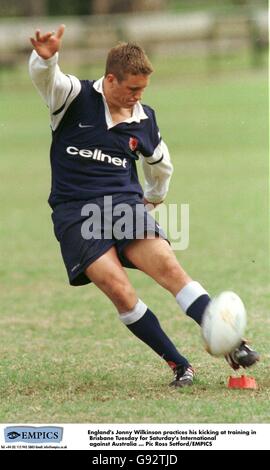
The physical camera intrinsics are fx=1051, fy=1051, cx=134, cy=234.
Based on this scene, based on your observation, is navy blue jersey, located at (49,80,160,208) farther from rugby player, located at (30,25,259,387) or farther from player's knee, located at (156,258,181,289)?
player's knee, located at (156,258,181,289)

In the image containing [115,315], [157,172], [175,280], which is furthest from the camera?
[115,315]

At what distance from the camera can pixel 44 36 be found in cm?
495

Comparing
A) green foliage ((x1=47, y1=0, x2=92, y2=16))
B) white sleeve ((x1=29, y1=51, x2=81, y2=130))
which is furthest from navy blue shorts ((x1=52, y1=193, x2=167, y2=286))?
green foliage ((x1=47, y1=0, x2=92, y2=16))

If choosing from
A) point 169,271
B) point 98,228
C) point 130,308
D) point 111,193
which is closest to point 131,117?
point 111,193

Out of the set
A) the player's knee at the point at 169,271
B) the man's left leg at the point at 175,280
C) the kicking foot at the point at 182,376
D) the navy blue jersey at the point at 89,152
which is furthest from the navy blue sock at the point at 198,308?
the navy blue jersey at the point at 89,152

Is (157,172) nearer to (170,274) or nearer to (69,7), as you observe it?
(170,274)

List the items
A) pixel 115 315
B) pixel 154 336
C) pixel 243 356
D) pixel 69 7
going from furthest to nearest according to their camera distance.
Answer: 1. pixel 69 7
2. pixel 115 315
3. pixel 154 336
4. pixel 243 356

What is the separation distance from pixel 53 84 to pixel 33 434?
1.67 metres

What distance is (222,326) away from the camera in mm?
4887

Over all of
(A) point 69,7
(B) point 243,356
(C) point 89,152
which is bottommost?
(B) point 243,356

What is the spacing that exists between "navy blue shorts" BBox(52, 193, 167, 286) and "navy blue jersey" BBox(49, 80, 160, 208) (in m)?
0.06

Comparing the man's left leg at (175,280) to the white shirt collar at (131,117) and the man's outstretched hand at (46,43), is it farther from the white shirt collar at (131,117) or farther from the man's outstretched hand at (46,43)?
the man's outstretched hand at (46,43)

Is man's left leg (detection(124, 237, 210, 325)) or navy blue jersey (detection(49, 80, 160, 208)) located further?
navy blue jersey (detection(49, 80, 160, 208))

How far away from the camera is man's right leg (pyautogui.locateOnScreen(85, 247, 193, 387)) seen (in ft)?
16.6
